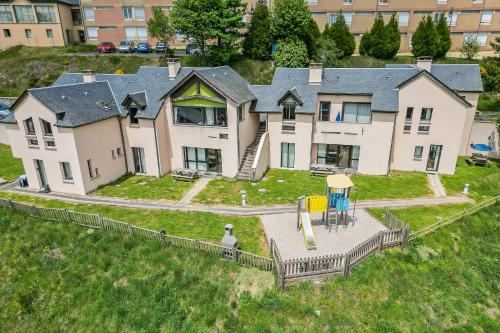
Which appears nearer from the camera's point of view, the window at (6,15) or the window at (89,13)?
the window at (6,15)

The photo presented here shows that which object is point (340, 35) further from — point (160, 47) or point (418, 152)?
point (160, 47)

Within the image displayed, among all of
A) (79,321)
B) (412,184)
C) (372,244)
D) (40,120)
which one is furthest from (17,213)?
(412,184)

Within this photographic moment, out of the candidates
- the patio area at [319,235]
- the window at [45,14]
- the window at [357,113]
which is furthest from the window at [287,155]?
the window at [45,14]

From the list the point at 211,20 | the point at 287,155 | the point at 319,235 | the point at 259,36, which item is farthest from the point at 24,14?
the point at 319,235

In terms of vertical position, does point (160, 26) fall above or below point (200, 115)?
above

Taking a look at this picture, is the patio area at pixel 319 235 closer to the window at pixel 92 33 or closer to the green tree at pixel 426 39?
the green tree at pixel 426 39

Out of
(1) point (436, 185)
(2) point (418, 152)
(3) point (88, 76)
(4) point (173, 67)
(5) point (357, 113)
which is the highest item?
(4) point (173, 67)

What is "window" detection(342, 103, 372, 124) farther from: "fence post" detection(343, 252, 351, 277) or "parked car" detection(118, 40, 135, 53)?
"parked car" detection(118, 40, 135, 53)

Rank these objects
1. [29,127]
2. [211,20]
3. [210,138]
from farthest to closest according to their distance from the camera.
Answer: [211,20] → [210,138] → [29,127]
